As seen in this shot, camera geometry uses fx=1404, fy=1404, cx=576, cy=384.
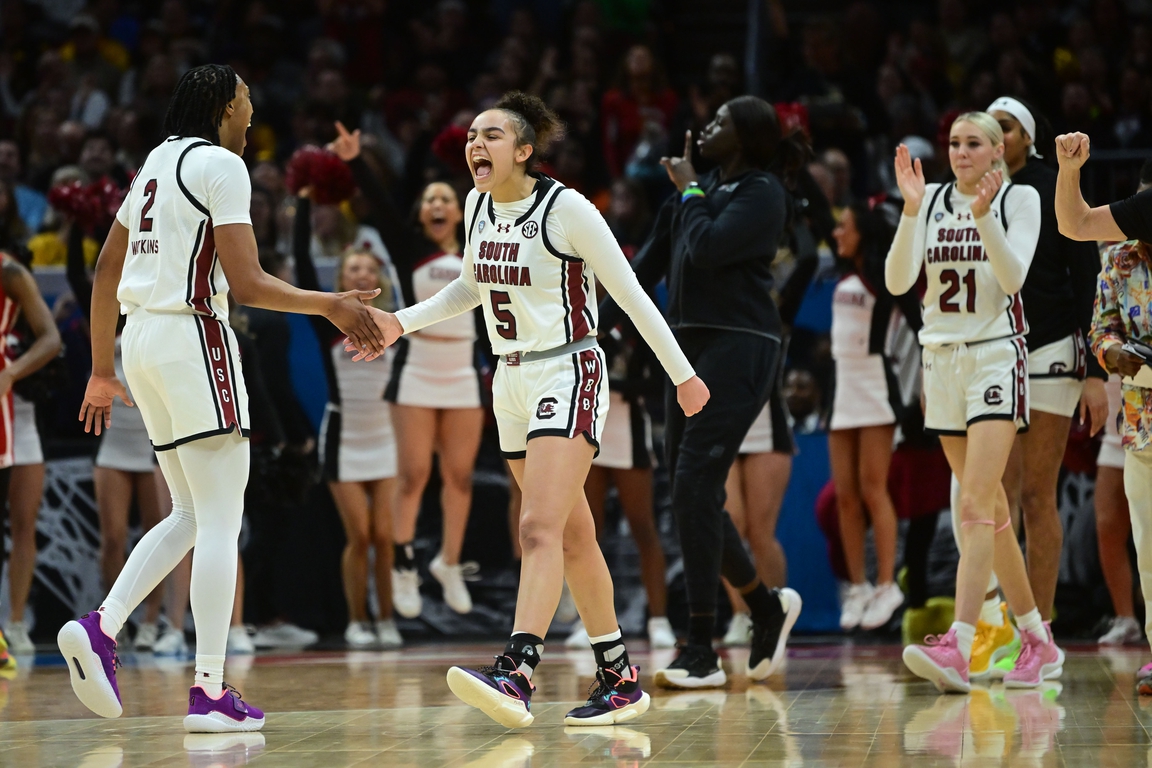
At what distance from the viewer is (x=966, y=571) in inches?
202

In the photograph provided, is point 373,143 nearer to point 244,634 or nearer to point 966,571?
point 244,634

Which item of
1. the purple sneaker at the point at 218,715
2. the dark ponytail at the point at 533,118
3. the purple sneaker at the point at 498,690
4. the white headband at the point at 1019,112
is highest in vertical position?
the white headband at the point at 1019,112

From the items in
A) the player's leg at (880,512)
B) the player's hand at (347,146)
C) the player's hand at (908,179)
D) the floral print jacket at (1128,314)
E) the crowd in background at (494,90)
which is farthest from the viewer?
the crowd in background at (494,90)

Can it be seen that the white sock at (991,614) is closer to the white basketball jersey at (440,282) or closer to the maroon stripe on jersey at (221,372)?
the maroon stripe on jersey at (221,372)

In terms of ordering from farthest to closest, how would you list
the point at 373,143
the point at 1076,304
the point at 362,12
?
1. the point at 362,12
2. the point at 373,143
3. the point at 1076,304

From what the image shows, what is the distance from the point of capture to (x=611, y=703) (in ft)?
14.5

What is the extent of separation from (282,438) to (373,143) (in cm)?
312

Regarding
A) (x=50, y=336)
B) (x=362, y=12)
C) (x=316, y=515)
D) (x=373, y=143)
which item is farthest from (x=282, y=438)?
(x=362, y=12)

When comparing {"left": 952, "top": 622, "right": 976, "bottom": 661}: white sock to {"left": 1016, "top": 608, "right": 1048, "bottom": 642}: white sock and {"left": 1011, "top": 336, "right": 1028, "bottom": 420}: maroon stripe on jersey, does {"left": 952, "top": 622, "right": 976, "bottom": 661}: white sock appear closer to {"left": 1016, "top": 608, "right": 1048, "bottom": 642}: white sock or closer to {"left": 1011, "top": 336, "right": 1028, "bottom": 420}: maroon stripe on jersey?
{"left": 1016, "top": 608, "right": 1048, "bottom": 642}: white sock

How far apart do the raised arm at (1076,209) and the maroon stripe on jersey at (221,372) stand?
272 cm

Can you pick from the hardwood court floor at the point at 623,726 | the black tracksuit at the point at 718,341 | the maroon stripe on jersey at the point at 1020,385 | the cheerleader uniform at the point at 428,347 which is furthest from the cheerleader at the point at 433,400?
the maroon stripe on jersey at the point at 1020,385

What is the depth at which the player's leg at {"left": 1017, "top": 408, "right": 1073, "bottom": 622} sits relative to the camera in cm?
564

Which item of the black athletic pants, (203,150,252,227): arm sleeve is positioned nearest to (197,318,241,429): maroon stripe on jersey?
(203,150,252,227): arm sleeve

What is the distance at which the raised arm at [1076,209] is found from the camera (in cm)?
452
